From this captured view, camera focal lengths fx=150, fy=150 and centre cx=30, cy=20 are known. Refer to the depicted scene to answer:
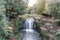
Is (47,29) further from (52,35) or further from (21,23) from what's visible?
(21,23)

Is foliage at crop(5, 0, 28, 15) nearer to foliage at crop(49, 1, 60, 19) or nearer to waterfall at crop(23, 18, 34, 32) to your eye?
waterfall at crop(23, 18, 34, 32)

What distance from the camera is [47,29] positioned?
15305 mm

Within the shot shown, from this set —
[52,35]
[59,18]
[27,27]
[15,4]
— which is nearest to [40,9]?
[27,27]

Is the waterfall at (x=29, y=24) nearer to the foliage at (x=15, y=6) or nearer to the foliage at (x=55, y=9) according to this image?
the foliage at (x=15, y=6)

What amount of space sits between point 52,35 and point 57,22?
7.38ft

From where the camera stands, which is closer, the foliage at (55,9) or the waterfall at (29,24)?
the foliage at (55,9)

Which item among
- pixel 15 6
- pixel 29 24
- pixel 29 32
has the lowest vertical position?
pixel 29 32

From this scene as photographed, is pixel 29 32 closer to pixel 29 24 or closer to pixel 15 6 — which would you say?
pixel 29 24

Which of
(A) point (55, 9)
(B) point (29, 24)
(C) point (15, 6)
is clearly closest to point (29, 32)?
(B) point (29, 24)

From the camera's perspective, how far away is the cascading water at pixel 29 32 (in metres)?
16.7

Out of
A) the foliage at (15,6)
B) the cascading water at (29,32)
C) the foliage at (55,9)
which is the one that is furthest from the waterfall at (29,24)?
the foliage at (55,9)

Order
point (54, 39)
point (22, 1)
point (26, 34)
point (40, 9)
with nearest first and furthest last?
point (54, 39) < point (26, 34) < point (22, 1) < point (40, 9)

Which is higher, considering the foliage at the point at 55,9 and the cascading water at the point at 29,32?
the foliage at the point at 55,9

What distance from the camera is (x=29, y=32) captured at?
19.0 metres
